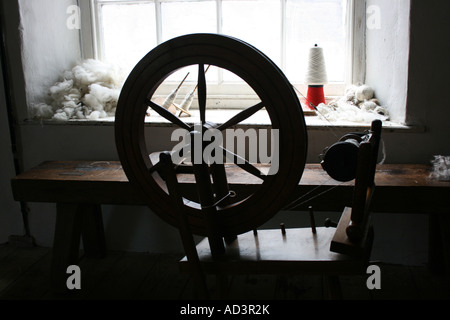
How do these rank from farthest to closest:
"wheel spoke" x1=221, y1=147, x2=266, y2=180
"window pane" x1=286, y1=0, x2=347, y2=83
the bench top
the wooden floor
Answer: "window pane" x1=286, y1=0, x2=347, y2=83
the wooden floor
the bench top
"wheel spoke" x1=221, y1=147, x2=266, y2=180

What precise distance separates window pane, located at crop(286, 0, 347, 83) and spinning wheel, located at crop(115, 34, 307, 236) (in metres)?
1.32

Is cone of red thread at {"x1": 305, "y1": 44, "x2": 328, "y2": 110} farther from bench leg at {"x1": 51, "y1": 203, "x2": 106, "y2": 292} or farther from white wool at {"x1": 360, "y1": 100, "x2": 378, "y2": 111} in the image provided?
bench leg at {"x1": 51, "y1": 203, "x2": 106, "y2": 292}

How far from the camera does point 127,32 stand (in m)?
2.75

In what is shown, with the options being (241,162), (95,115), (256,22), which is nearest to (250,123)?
(256,22)

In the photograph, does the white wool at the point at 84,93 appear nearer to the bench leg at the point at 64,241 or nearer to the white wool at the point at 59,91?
the white wool at the point at 59,91

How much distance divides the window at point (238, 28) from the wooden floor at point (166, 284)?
99 centimetres

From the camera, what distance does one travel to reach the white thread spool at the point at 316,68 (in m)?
2.45

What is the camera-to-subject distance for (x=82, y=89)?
2.60 m

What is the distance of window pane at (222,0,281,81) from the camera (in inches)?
103

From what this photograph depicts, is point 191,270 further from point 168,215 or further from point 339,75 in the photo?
point 339,75

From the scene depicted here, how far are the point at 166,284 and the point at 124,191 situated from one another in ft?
1.60

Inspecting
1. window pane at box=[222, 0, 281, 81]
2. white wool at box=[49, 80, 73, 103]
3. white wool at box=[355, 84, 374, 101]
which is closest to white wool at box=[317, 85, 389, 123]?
white wool at box=[355, 84, 374, 101]

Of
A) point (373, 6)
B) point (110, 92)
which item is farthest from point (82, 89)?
point (373, 6)

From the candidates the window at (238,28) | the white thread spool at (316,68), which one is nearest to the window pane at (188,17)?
the window at (238,28)
